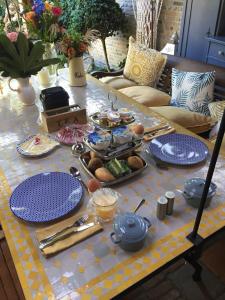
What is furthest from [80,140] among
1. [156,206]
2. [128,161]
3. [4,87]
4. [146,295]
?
[4,87]

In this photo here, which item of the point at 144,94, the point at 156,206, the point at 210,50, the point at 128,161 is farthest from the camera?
the point at 210,50

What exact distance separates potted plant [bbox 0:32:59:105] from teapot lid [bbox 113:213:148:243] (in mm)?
1130

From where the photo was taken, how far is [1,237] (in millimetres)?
1232

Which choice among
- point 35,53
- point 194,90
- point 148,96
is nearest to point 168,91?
point 148,96

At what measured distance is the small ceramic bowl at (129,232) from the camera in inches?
29.8

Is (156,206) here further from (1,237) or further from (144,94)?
(144,94)

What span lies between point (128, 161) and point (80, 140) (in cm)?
33

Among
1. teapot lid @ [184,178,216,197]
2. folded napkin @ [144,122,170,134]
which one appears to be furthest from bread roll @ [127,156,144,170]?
folded napkin @ [144,122,170,134]

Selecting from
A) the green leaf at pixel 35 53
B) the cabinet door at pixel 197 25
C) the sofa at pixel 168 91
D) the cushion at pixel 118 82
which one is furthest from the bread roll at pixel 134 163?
the cabinet door at pixel 197 25

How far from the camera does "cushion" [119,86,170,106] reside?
85.0 inches

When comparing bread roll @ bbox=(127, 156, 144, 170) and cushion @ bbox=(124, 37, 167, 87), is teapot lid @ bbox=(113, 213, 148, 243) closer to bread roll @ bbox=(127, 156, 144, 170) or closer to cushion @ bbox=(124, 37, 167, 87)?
bread roll @ bbox=(127, 156, 144, 170)

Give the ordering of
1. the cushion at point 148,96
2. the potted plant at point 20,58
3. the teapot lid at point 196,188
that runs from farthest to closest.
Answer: the cushion at point 148,96
the potted plant at point 20,58
the teapot lid at point 196,188

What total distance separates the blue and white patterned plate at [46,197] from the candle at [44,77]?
1128 millimetres

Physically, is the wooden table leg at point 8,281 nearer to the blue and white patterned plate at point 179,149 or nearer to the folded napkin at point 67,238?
the folded napkin at point 67,238
